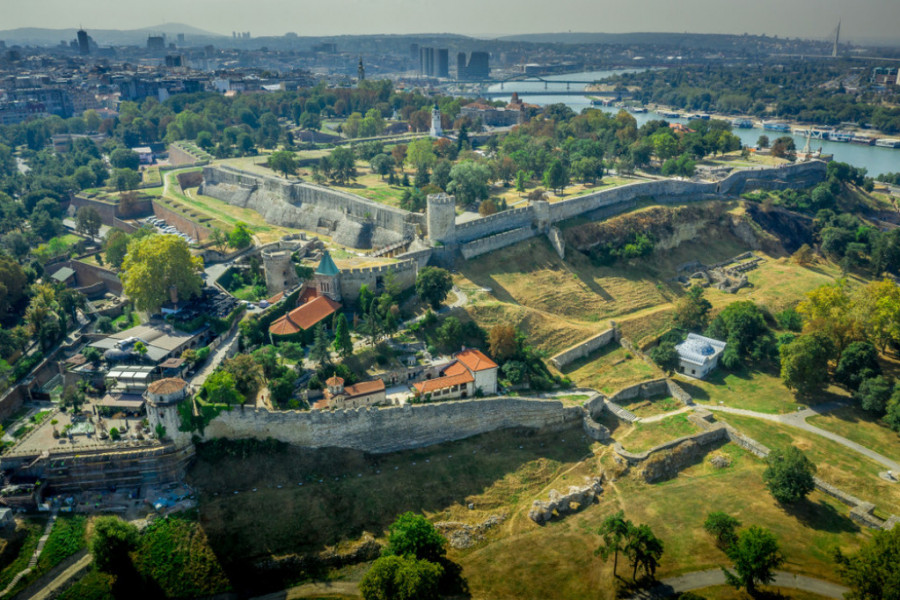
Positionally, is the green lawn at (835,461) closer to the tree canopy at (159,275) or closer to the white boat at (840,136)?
the tree canopy at (159,275)

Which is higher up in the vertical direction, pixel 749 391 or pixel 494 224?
pixel 494 224

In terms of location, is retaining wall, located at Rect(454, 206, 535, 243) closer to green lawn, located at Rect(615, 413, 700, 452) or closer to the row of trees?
green lawn, located at Rect(615, 413, 700, 452)

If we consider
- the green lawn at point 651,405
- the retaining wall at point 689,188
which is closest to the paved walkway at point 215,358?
the green lawn at point 651,405

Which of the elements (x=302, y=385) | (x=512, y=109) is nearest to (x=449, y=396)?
(x=302, y=385)

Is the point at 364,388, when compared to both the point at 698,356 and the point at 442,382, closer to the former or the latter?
the point at 442,382

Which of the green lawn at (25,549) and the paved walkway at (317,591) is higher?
the green lawn at (25,549)

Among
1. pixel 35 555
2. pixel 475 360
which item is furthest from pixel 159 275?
pixel 475 360

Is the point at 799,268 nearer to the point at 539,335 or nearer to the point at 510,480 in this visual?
the point at 539,335
